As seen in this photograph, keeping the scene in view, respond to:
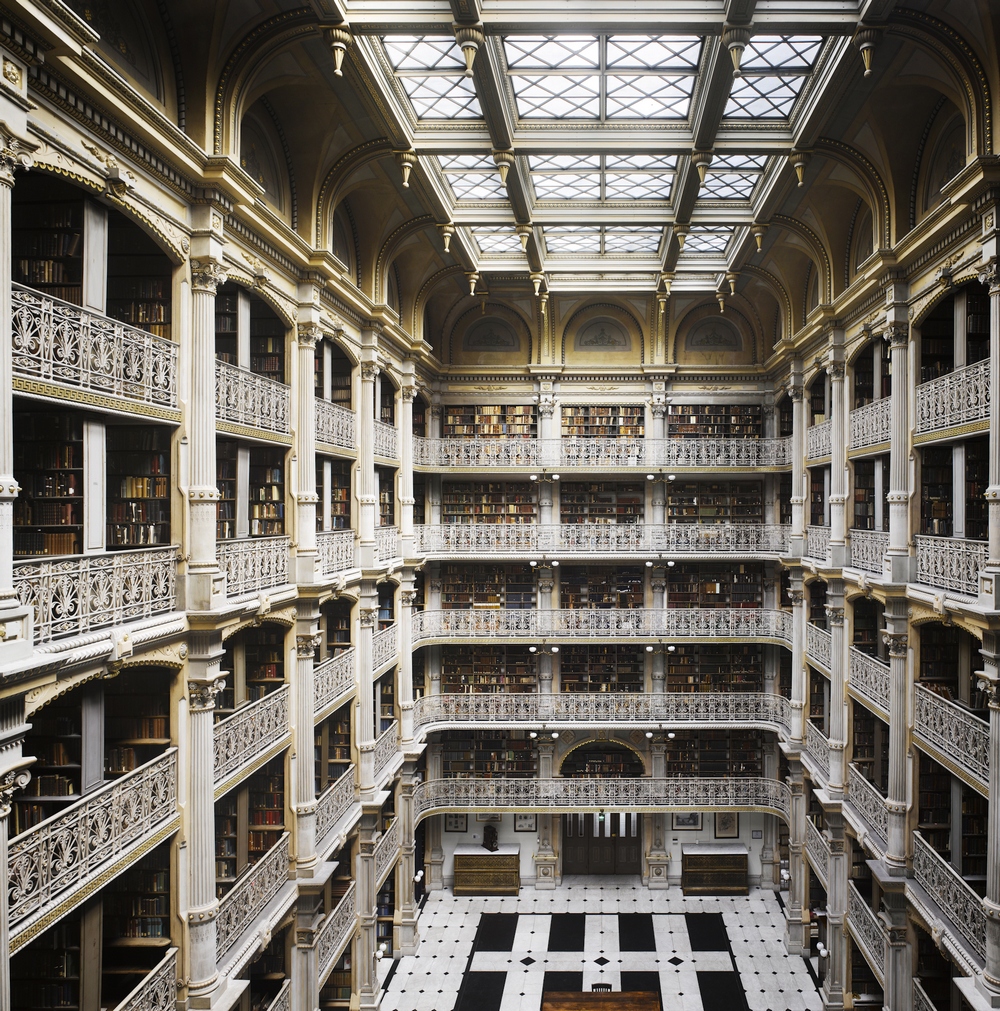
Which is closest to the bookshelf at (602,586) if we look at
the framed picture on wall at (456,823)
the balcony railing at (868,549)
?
the framed picture on wall at (456,823)

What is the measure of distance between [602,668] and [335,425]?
7.67 m

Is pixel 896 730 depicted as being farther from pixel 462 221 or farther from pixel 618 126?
pixel 462 221

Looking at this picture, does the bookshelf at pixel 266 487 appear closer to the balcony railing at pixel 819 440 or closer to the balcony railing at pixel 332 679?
the balcony railing at pixel 332 679

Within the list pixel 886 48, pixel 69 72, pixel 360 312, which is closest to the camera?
pixel 69 72

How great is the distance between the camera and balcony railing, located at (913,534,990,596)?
7.27m

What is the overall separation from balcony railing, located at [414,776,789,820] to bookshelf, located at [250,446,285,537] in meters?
7.22

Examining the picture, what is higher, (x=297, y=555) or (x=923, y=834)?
(x=297, y=555)

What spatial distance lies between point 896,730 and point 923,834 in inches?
43.9

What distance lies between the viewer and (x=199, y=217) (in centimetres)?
650

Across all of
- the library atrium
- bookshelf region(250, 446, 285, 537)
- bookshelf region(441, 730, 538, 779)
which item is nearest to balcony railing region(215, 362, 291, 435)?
the library atrium

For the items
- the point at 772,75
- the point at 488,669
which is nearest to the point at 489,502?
the point at 488,669

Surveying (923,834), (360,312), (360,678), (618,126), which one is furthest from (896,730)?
(360,312)

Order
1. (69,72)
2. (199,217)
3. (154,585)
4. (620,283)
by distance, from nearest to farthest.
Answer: (69,72)
(154,585)
(199,217)
(620,283)

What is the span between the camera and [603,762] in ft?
50.1
